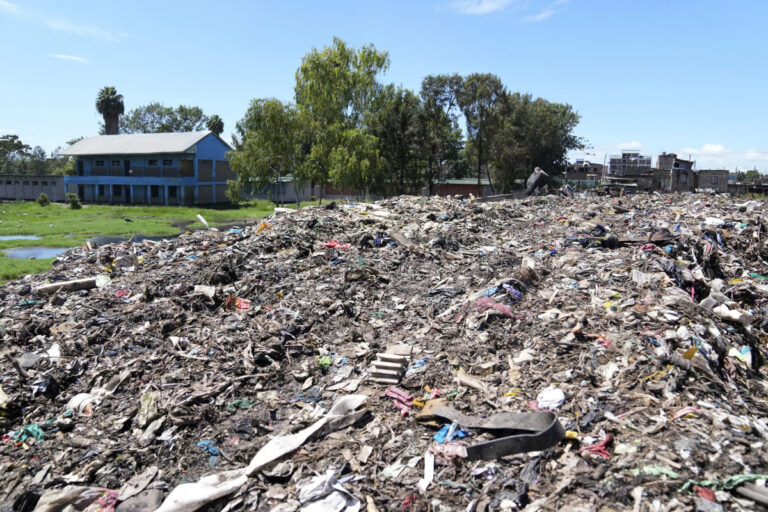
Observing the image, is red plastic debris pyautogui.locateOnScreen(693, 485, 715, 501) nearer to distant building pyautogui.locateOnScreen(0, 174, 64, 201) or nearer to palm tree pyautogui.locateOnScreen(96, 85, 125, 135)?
distant building pyautogui.locateOnScreen(0, 174, 64, 201)

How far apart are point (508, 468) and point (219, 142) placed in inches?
1732

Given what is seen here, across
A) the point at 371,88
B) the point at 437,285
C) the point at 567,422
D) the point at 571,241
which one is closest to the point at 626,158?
the point at 371,88

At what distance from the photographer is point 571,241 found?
970 cm

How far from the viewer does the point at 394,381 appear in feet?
16.3

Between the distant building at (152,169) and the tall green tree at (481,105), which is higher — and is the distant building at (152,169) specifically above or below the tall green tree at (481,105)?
below

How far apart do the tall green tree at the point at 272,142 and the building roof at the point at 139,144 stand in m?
12.5

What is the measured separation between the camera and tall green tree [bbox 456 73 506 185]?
30.7 metres

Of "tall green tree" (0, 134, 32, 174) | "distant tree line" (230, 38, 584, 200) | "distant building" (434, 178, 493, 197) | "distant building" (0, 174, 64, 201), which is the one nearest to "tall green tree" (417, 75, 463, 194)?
"distant tree line" (230, 38, 584, 200)

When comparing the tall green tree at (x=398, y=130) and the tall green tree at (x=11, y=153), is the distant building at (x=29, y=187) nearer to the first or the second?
the tall green tree at (x=11, y=153)

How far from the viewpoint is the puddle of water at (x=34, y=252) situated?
57.0ft

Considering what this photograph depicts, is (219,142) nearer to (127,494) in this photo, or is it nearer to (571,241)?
(571,241)

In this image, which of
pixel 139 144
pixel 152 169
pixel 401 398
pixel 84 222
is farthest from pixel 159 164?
pixel 401 398

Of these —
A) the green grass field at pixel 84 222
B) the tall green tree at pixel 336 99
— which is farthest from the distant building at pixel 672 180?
the green grass field at pixel 84 222

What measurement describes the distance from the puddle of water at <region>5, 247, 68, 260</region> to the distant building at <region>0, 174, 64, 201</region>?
97.4ft
